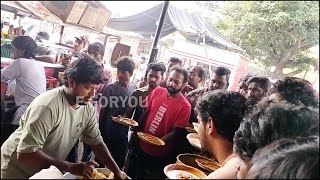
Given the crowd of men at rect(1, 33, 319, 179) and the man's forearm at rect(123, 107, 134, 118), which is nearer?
the crowd of men at rect(1, 33, 319, 179)

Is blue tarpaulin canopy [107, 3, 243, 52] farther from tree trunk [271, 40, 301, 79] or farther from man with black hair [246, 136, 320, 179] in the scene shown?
man with black hair [246, 136, 320, 179]

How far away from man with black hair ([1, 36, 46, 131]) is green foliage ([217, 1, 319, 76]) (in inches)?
63.9

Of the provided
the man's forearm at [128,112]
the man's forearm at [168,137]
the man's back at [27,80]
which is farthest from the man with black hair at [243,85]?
the man's back at [27,80]

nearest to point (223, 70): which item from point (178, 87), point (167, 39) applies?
point (178, 87)

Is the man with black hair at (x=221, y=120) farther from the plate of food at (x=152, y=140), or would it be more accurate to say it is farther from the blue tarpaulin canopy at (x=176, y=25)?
the blue tarpaulin canopy at (x=176, y=25)

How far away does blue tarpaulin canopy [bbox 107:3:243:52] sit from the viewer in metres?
3.50

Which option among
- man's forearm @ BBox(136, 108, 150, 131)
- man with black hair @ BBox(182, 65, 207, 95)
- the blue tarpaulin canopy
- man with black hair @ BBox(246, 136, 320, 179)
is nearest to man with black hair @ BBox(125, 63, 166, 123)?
man's forearm @ BBox(136, 108, 150, 131)

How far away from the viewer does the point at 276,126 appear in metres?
1.22

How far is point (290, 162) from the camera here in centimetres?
69

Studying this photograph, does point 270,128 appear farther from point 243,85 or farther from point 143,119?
point 243,85

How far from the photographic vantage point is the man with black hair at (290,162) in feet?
2.13

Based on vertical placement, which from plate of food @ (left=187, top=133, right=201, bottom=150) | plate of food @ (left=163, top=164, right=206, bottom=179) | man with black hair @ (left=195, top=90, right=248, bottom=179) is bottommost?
plate of food @ (left=163, top=164, right=206, bottom=179)

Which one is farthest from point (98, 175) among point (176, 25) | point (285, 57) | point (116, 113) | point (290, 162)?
point (176, 25)

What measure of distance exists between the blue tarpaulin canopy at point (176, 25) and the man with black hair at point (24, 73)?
1.05m
